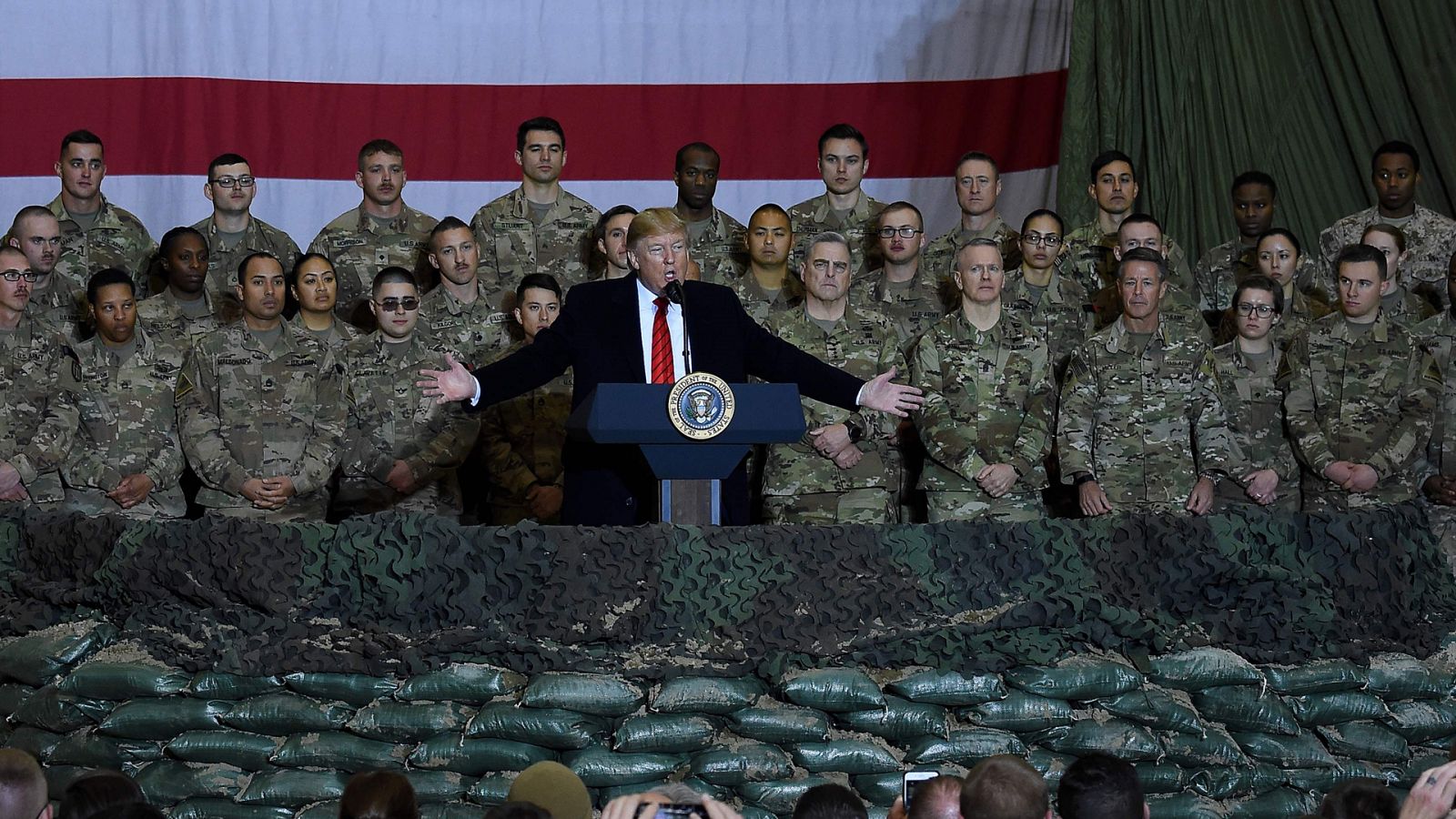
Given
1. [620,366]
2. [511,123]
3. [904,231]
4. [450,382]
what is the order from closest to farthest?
[450,382], [620,366], [904,231], [511,123]

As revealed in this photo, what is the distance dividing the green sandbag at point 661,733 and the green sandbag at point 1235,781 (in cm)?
111

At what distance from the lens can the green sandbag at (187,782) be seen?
3.57 metres

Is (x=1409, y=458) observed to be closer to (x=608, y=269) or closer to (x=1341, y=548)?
(x=1341, y=548)

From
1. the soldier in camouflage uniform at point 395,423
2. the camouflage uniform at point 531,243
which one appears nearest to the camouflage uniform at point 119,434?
the soldier in camouflage uniform at point 395,423

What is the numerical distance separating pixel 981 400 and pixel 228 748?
2685 mm

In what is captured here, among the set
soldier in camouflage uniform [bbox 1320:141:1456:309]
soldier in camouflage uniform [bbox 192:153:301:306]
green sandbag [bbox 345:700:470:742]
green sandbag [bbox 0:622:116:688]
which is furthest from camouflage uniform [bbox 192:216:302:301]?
soldier in camouflage uniform [bbox 1320:141:1456:309]

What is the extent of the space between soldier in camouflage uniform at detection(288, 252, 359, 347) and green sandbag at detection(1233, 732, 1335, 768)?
3.25 m

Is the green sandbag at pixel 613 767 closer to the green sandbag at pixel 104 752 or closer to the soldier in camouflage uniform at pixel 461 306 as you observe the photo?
the green sandbag at pixel 104 752

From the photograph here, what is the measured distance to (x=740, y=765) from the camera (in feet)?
11.4

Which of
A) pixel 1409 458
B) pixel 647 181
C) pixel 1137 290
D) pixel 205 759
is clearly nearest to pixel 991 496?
pixel 1137 290

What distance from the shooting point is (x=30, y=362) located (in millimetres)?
5477

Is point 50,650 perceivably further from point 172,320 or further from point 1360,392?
point 1360,392

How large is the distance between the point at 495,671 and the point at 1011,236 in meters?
3.44

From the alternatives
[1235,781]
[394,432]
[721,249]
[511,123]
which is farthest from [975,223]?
[1235,781]
